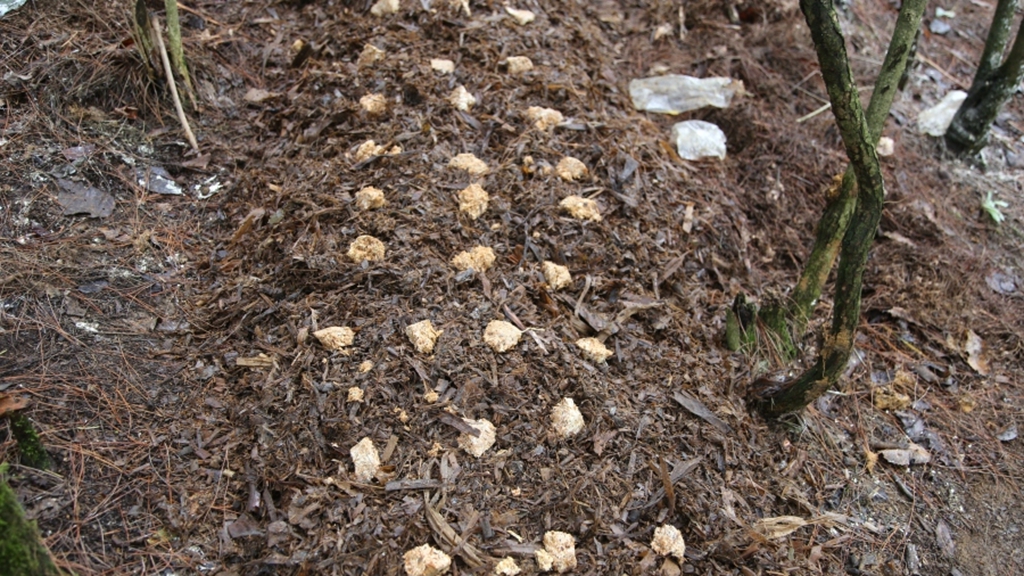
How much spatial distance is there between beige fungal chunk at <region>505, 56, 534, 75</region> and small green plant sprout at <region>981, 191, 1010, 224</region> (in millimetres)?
2715

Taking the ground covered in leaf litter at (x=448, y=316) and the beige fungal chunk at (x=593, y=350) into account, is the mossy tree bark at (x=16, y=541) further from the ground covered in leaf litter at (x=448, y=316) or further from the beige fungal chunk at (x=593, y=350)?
the beige fungal chunk at (x=593, y=350)

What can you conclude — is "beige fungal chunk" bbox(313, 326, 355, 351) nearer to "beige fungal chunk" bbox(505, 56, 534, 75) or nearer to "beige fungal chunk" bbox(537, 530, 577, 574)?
"beige fungal chunk" bbox(537, 530, 577, 574)

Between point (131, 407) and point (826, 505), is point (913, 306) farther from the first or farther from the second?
point (131, 407)

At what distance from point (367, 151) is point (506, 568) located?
1.89m

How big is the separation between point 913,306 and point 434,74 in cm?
264

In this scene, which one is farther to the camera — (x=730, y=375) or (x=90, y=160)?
(x=90, y=160)

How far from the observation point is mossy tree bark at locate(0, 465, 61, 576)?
1.66 metres

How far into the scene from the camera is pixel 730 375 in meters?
2.76

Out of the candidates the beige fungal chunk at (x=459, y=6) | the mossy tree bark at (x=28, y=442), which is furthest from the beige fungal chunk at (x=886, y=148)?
the mossy tree bark at (x=28, y=442)

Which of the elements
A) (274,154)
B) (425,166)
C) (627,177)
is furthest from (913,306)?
(274,154)

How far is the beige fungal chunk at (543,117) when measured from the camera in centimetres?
337

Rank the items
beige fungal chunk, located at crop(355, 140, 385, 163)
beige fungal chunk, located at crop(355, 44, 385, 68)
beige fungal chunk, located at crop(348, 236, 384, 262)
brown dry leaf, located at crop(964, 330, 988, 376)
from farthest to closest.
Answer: beige fungal chunk, located at crop(355, 44, 385, 68), brown dry leaf, located at crop(964, 330, 988, 376), beige fungal chunk, located at crop(355, 140, 385, 163), beige fungal chunk, located at crop(348, 236, 384, 262)

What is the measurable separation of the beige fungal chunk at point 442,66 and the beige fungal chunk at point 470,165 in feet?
2.14

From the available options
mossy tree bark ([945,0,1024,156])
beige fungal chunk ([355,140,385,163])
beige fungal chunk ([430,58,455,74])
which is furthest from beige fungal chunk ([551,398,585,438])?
mossy tree bark ([945,0,1024,156])
